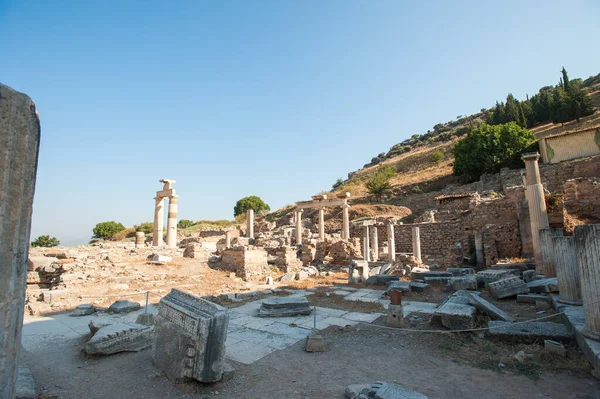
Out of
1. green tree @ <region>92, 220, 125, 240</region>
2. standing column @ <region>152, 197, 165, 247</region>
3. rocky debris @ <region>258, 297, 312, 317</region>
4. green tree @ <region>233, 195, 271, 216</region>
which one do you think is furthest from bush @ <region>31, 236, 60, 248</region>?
rocky debris @ <region>258, 297, 312, 317</region>

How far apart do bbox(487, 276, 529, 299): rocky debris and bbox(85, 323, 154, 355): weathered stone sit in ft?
27.6

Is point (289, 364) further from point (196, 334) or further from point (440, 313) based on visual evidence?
point (440, 313)

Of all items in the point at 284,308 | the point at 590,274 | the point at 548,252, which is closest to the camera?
the point at 590,274

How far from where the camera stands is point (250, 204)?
2411 inches

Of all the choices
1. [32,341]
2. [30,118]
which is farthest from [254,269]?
[30,118]

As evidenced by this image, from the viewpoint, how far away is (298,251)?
21.4 meters

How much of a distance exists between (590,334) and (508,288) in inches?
176

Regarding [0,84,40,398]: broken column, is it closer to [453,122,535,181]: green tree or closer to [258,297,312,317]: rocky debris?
[258,297,312,317]: rocky debris

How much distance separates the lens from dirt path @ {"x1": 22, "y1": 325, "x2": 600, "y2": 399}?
3.62 m

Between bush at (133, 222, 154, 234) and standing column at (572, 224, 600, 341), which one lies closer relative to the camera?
standing column at (572, 224, 600, 341)

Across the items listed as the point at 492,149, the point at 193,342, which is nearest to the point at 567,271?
the point at 193,342

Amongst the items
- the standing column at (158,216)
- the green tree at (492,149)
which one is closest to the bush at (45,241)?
the standing column at (158,216)

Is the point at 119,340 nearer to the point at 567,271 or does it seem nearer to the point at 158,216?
the point at 567,271

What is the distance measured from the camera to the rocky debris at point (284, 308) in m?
7.19
